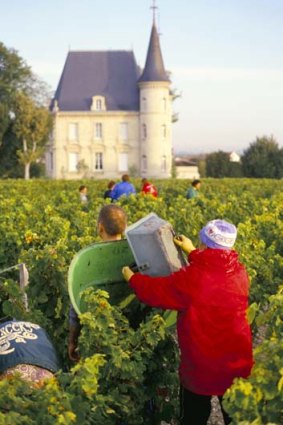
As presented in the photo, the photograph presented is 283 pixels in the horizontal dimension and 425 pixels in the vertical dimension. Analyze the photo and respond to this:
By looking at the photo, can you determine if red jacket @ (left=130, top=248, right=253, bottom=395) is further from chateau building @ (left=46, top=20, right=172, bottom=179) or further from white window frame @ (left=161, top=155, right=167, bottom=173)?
white window frame @ (left=161, top=155, right=167, bottom=173)

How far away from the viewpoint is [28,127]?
67875mm

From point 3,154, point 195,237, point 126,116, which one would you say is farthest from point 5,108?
point 195,237

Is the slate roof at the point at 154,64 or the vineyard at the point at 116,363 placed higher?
the slate roof at the point at 154,64

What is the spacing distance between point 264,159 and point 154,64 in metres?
14.8

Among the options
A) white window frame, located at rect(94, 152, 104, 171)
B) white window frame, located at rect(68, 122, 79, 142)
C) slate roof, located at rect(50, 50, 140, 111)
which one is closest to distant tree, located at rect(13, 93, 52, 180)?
slate roof, located at rect(50, 50, 140, 111)

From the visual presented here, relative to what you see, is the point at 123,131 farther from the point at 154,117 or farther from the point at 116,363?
the point at 116,363

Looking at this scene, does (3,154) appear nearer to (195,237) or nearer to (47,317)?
(195,237)

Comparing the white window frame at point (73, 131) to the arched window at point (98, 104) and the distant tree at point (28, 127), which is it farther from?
the distant tree at point (28, 127)

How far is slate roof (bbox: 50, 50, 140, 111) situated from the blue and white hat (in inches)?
3077

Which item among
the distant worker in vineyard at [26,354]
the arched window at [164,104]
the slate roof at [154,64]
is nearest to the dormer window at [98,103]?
the slate roof at [154,64]

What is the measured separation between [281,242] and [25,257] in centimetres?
441

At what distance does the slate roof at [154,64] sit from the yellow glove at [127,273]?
7699cm

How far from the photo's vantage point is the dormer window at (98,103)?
270ft

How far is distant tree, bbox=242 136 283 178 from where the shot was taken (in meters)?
76.9
